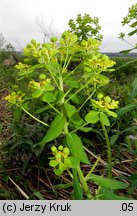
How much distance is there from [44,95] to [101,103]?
0.22 metres

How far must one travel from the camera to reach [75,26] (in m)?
3.12

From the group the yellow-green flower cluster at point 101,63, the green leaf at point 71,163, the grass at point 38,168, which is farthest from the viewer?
the grass at point 38,168

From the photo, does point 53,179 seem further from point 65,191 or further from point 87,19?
point 87,19

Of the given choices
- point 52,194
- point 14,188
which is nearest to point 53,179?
Result: point 52,194

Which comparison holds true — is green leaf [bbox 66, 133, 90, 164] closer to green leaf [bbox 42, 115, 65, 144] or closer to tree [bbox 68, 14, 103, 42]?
green leaf [bbox 42, 115, 65, 144]

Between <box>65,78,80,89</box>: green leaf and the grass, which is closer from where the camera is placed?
<box>65,78,80,89</box>: green leaf

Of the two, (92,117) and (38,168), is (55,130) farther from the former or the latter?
(38,168)

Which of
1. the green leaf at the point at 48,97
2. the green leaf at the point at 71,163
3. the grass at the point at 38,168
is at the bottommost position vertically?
the grass at the point at 38,168

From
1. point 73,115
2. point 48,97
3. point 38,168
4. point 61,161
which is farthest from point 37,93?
point 38,168

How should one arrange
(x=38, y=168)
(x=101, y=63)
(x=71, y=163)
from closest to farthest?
1. (x=71, y=163)
2. (x=101, y=63)
3. (x=38, y=168)

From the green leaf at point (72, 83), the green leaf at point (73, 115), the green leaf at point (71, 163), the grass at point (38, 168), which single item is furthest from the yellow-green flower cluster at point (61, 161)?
the grass at point (38, 168)

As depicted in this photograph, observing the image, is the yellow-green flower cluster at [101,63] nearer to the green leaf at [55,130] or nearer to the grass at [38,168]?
the green leaf at [55,130]

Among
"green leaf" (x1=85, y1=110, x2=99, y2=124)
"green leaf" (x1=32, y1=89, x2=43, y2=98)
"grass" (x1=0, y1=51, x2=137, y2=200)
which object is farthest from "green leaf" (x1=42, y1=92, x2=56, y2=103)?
"grass" (x1=0, y1=51, x2=137, y2=200)

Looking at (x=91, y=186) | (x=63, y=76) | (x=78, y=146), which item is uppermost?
(x=63, y=76)
